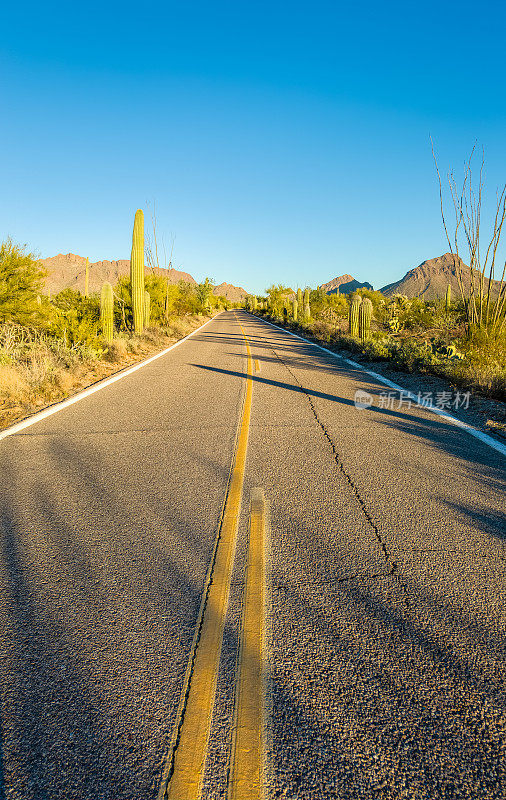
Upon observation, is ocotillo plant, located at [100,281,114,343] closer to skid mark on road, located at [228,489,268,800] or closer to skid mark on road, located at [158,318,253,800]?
skid mark on road, located at [158,318,253,800]

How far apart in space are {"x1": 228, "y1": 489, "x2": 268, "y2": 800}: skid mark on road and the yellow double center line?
123mm

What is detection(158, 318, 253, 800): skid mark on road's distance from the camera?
71.7 inches

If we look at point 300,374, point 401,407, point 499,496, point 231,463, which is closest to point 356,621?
point 499,496

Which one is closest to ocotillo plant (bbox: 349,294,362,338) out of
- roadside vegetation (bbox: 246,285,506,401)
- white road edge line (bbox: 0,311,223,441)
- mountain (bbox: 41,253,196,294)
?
roadside vegetation (bbox: 246,285,506,401)

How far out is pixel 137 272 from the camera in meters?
21.0

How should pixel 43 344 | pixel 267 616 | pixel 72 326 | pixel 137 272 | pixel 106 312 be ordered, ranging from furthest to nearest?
pixel 137 272 < pixel 106 312 < pixel 72 326 < pixel 43 344 < pixel 267 616

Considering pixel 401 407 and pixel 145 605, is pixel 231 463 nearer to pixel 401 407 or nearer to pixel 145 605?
pixel 145 605

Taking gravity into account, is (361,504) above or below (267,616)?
above

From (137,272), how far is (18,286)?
8.43 m

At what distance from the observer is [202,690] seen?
2232 mm

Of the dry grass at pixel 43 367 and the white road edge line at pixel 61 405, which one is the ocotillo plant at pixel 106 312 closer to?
the dry grass at pixel 43 367

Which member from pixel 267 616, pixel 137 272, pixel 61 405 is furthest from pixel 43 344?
pixel 267 616

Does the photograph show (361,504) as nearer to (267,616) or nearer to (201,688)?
(267,616)

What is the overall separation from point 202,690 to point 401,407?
688 centimetres
